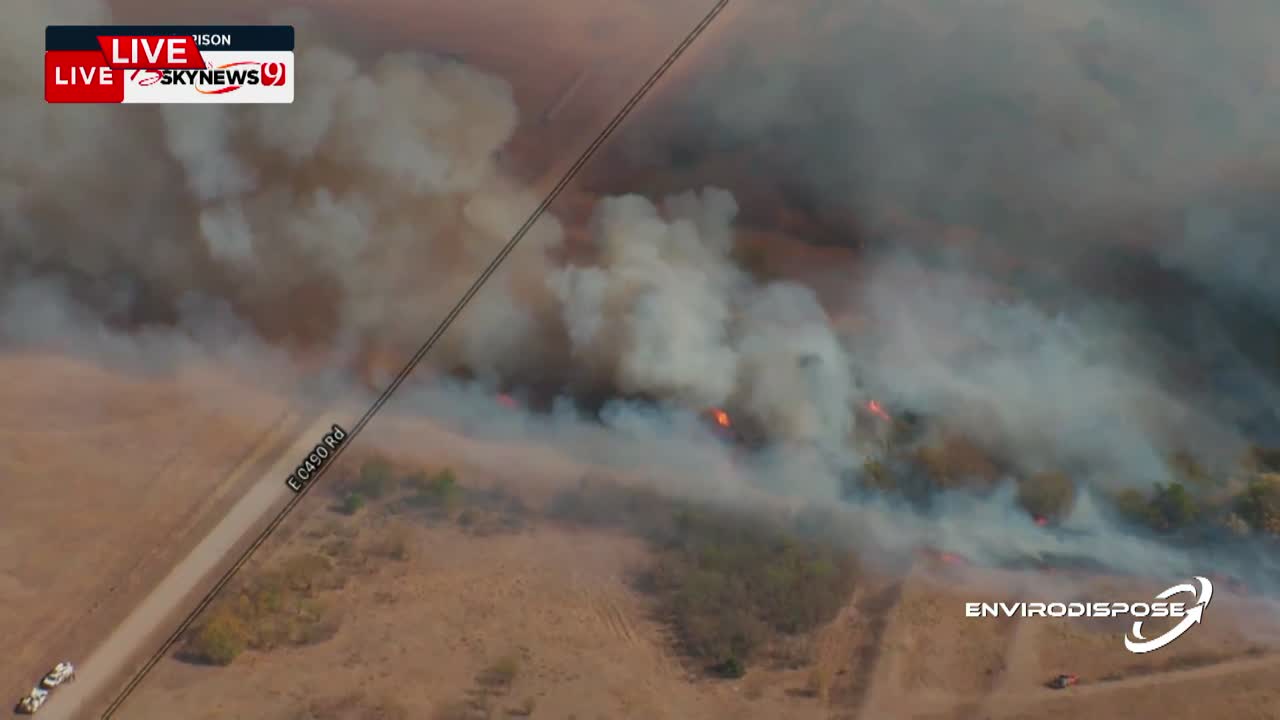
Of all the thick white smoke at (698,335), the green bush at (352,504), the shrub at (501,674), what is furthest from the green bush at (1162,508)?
the green bush at (352,504)

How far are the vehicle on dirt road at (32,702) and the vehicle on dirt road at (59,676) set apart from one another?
0.21 m

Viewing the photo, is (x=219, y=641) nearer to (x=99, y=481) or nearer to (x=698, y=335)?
(x=99, y=481)

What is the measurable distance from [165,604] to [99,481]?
15.4 feet

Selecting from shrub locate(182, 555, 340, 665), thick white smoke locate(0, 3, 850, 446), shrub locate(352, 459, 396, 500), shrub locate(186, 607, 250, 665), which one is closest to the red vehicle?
thick white smoke locate(0, 3, 850, 446)

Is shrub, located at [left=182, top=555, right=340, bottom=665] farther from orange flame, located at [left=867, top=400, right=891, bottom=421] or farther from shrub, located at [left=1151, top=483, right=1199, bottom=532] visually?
shrub, located at [left=1151, top=483, right=1199, bottom=532]

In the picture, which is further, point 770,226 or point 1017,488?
point 770,226

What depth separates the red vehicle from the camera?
853 inches

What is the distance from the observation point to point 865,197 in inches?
1384

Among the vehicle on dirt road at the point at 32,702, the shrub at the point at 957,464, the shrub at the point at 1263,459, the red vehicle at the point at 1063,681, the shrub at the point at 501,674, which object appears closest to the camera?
the vehicle on dirt road at the point at 32,702

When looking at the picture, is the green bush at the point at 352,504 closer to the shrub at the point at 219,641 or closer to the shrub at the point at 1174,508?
the shrub at the point at 219,641

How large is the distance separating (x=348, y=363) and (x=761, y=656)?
14305 millimetres

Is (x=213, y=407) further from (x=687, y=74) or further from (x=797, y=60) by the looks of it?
(x=797, y=60)

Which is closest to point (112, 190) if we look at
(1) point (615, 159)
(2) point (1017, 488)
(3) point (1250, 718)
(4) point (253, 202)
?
(4) point (253, 202)

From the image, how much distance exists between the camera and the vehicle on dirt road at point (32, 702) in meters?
20.2
